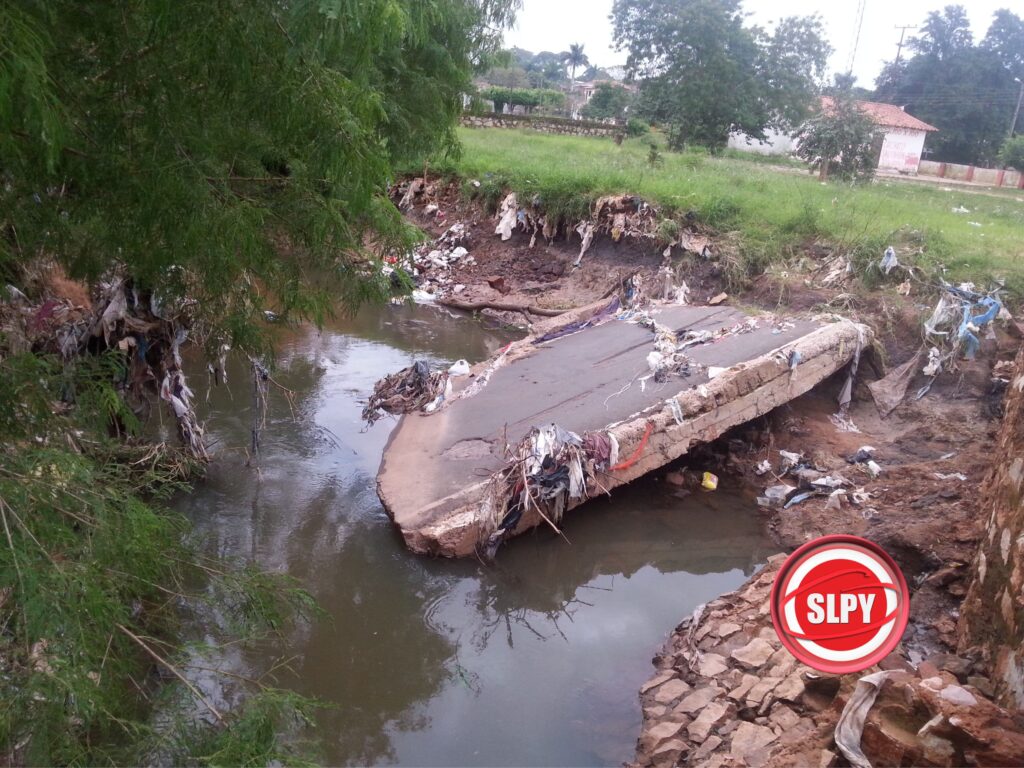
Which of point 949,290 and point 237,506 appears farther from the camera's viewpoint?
point 949,290

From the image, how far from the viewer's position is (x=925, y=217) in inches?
480

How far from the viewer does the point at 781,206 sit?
12.3 metres

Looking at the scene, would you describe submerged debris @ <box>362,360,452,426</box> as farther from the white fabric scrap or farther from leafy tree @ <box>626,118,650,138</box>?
leafy tree @ <box>626,118,650,138</box>

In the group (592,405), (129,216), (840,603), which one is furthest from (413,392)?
(840,603)

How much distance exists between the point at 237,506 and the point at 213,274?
3.96 meters

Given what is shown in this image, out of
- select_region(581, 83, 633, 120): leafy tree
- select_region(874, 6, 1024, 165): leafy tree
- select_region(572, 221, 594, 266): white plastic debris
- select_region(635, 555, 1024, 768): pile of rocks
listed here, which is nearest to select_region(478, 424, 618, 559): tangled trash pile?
select_region(635, 555, 1024, 768): pile of rocks

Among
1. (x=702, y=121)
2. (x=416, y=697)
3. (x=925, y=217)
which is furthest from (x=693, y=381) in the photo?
(x=702, y=121)

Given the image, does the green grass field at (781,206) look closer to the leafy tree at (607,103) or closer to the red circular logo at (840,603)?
the red circular logo at (840,603)

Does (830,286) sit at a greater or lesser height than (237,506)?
greater

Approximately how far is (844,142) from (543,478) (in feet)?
49.8

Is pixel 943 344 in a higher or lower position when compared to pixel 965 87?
lower

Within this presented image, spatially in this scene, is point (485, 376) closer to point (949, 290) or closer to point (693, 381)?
point (693, 381)

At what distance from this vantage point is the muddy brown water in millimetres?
4270

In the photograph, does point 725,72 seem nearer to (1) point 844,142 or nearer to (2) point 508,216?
(1) point 844,142
